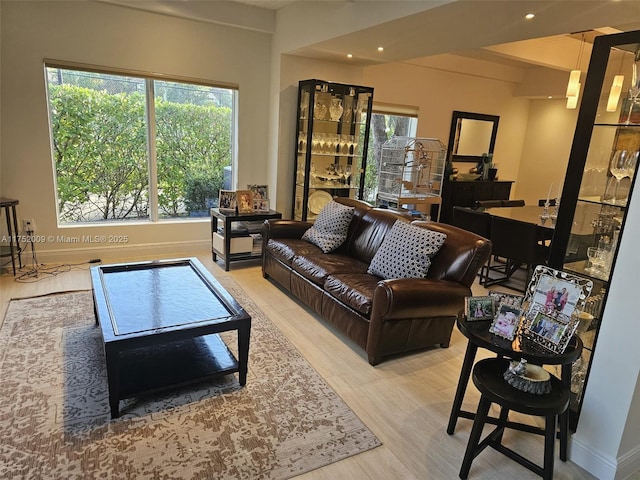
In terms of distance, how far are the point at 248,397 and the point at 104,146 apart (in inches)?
136

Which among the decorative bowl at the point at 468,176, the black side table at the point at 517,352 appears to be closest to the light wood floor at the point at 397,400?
the black side table at the point at 517,352

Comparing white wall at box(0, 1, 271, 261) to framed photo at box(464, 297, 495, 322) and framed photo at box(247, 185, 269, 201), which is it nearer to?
framed photo at box(247, 185, 269, 201)

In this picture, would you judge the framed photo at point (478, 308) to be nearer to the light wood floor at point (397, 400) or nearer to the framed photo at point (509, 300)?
the framed photo at point (509, 300)

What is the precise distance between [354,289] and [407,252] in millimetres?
493

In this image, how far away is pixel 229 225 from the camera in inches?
175

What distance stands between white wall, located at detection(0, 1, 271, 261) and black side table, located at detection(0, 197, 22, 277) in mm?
129

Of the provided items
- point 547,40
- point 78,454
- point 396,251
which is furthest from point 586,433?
point 547,40

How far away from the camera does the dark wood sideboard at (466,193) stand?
21.7 feet

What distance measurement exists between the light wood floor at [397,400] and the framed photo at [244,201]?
1180 mm

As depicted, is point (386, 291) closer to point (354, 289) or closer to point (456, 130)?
point (354, 289)

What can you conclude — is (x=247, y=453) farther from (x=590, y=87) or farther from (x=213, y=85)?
(x=213, y=85)

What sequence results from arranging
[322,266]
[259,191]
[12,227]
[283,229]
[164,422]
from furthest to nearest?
[259,191] < [283,229] < [12,227] < [322,266] < [164,422]

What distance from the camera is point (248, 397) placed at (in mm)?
2385

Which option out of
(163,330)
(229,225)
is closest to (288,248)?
Answer: (229,225)
